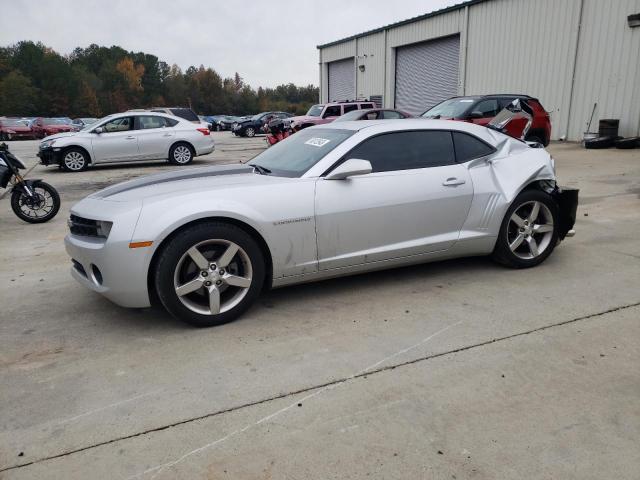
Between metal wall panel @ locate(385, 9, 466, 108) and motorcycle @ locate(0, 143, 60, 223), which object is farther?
metal wall panel @ locate(385, 9, 466, 108)

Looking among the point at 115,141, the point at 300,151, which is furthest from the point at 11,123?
the point at 300,151

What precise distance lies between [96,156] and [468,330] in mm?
12333

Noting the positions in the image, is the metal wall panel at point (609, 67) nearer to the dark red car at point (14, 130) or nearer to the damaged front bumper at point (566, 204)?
the damaged front bumper at point (566, 204)

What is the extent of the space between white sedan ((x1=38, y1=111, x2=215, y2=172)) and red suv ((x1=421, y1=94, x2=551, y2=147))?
22.7ft

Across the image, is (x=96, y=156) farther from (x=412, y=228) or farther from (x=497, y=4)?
(x=497, y=4)

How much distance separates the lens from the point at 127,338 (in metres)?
3.48

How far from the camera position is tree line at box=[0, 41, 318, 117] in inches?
3199

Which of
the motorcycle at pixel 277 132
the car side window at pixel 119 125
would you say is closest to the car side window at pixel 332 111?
the motorcycle at pixel 277 132

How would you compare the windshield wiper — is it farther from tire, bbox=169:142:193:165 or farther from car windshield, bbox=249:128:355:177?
tire, bbox=169:142:193:165

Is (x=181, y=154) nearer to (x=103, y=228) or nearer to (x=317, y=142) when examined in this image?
(x=317, y=142)

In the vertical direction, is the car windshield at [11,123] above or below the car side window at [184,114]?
below

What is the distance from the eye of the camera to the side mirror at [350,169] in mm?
3811

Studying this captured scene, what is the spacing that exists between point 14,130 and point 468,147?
36.7 meters

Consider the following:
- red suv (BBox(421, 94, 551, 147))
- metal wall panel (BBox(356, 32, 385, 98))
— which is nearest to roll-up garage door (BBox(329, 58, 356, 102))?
metal wall panel (BBox(356, 32, 385, 98))
